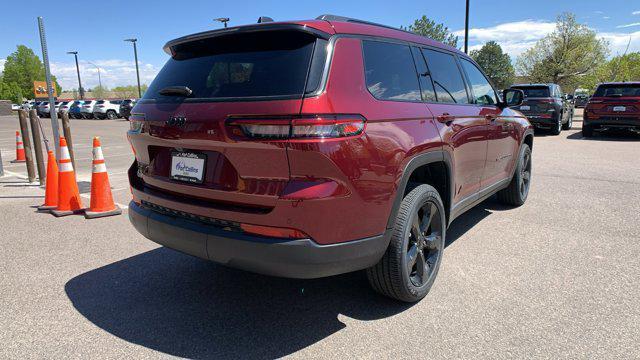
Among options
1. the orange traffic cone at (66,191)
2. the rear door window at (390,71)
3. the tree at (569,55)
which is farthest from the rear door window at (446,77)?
the tree at (569,55)

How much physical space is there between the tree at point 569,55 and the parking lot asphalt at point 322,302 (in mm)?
34814

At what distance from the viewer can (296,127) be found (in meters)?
2.21

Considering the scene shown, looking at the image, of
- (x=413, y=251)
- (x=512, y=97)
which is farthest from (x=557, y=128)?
(x=413, y=251)

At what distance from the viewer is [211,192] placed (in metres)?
2.51

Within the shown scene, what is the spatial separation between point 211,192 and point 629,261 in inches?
140

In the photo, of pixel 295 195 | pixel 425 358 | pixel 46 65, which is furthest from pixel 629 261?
pixel 46 65

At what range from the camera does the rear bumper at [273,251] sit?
7.47ft

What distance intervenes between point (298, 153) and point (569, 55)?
3893cm

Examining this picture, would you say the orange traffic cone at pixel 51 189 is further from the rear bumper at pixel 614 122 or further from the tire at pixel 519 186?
the rear bumper at pixel 614 122

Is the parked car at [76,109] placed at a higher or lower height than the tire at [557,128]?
higher

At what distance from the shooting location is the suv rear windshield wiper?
270 cm

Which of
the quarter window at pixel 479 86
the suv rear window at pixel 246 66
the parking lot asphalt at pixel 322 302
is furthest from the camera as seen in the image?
the quarter window at pixel 479 86

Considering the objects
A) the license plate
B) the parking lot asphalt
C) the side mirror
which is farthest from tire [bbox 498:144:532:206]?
the license plate

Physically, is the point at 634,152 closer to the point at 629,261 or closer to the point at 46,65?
the point at 629,261
